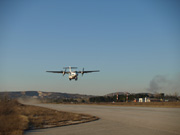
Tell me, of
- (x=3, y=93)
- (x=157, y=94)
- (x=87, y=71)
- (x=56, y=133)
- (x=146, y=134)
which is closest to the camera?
(x=146, y=134)

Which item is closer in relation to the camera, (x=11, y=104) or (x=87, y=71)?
(x=11, y=104)

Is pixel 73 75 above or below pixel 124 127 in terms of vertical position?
above

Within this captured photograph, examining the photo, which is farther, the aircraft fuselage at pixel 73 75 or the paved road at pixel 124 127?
the aircraft fuselage at pixel 73 75

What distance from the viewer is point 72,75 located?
44.7 meters

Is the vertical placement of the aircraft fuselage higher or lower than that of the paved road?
higher

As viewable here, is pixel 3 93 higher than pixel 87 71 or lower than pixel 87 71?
lower

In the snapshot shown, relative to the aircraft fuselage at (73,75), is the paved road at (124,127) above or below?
below

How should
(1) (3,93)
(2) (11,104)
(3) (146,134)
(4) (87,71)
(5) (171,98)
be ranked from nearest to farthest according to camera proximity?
(3) (146,134)
(2) (11,104)
(1) (3,93)
(4) (87,71)
(5) (171,98)

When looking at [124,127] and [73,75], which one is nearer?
[124,127]

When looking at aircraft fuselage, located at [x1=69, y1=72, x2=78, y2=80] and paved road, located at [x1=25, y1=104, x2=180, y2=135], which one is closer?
paved road, located at [x1=25, y1=104, x2=180, y2=135]

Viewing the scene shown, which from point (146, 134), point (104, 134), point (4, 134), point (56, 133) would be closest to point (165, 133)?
point (146, 134)

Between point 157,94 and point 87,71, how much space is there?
3324 inches

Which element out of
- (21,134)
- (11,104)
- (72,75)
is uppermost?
(72,75)

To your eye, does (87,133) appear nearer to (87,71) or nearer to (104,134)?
(104,134)
